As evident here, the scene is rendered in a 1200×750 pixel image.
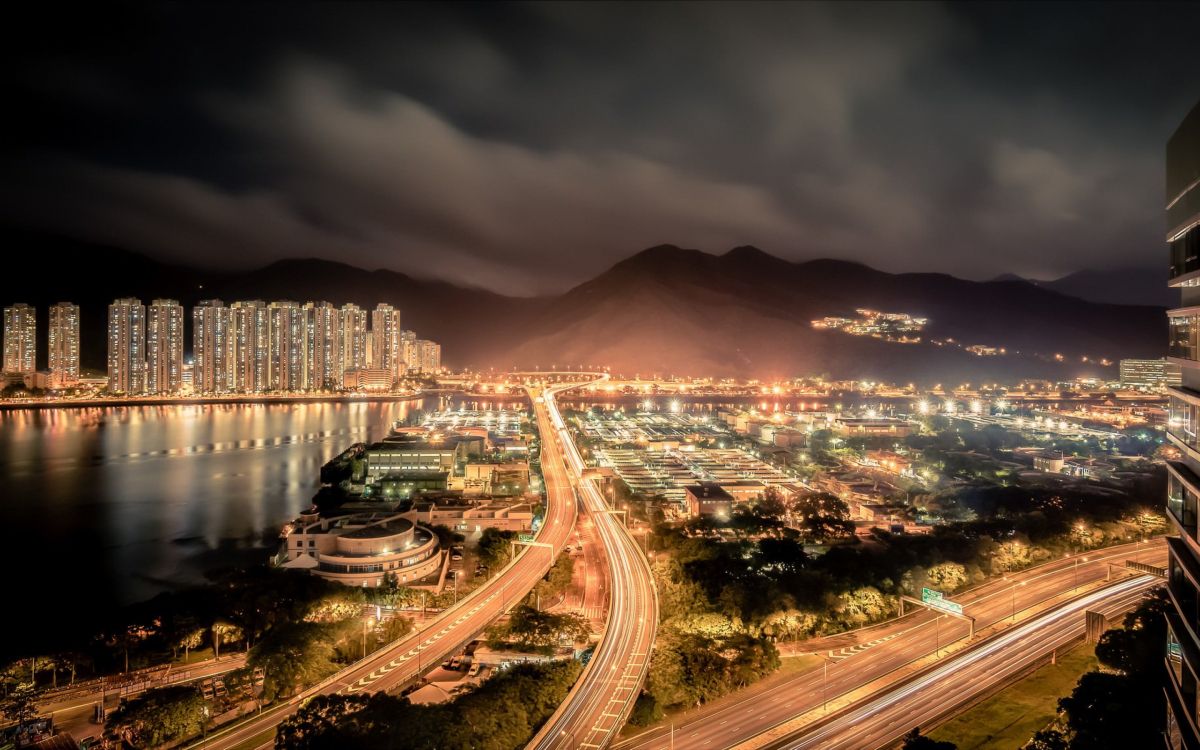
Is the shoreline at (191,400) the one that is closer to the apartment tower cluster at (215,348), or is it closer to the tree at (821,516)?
the apartment tower cluster at (215,348)

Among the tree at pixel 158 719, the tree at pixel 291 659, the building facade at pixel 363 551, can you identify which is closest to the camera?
the tree at pixel 158 719

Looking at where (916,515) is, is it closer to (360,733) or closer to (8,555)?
(360,733)

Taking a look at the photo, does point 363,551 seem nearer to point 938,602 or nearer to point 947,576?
point 938,602

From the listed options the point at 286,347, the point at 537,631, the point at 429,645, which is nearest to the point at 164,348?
the point at 286,347

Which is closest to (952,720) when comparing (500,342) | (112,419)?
(112,419)

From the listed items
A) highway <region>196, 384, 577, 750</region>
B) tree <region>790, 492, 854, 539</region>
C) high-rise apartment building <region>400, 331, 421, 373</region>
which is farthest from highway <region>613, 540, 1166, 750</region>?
high-rise apartment building <region>400, 331, 421, 373</region>

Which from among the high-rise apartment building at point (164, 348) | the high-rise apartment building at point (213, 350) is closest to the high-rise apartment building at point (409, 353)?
the high-rise apartment building at point (213, 350)
